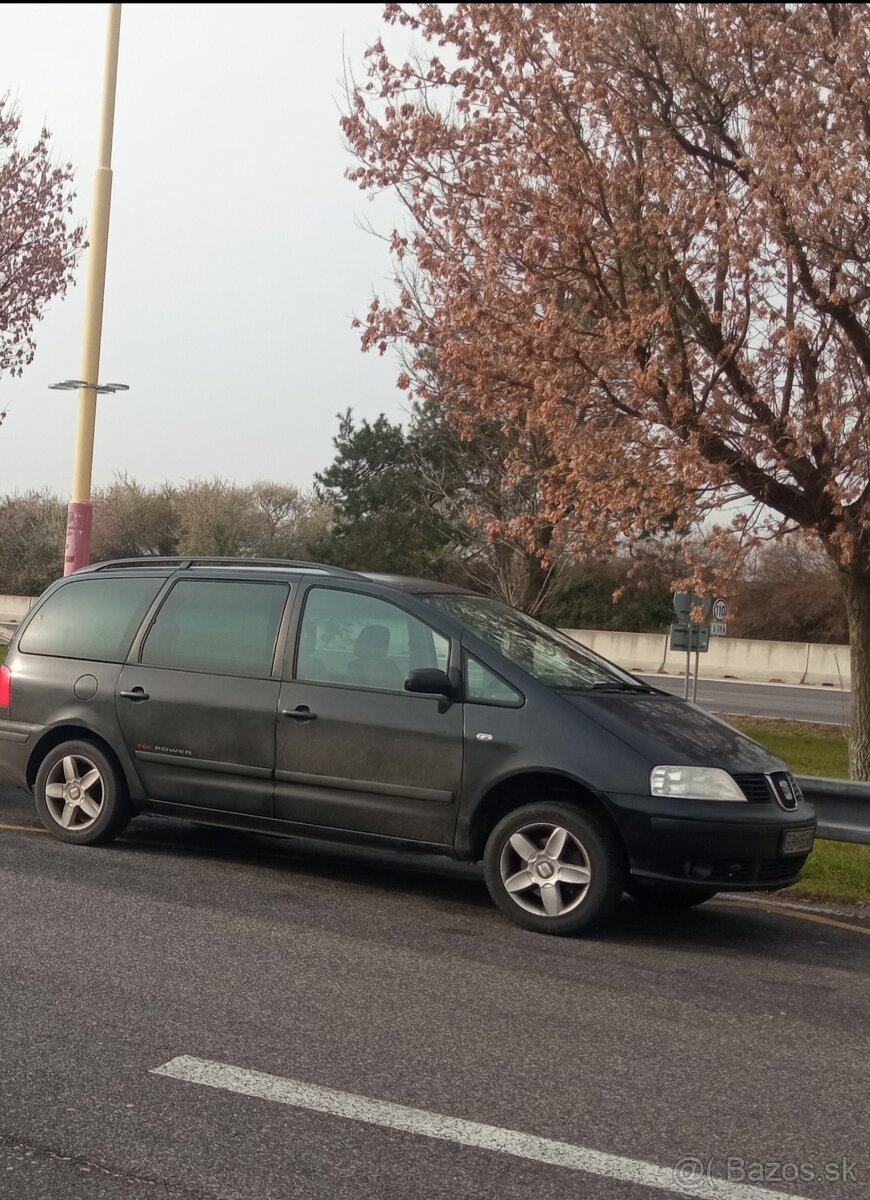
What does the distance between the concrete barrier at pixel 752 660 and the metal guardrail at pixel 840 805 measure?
101 ft

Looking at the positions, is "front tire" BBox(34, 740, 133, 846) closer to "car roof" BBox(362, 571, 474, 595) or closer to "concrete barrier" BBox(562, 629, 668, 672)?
"car roof" BBox(362, 571, 474, 595)

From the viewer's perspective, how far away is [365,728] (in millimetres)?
6816

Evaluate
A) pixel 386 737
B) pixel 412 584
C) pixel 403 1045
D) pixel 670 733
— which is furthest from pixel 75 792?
pixel 403 1045

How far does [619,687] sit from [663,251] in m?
5.87

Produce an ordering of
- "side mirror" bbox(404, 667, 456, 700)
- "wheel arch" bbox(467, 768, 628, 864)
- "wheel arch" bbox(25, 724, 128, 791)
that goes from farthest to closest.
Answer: "wheel arch" bbox(25, 724, 128, 791)
"side mirror" bbox(404, 667, 456, 700)
"wheel arch" bbox(467, 768, 628, 864)

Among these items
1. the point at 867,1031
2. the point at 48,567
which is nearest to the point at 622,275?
the point at 867,1031

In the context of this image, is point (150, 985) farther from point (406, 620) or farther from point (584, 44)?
point (584, 44)

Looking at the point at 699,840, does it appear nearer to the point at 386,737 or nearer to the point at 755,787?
the point at 755,787

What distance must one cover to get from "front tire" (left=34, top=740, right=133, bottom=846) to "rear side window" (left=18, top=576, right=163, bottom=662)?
0.59 meters

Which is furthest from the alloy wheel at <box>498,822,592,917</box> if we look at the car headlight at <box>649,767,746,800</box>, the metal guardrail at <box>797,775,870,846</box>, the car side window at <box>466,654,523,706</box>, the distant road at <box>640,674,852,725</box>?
the distant road at <box>640,674,852,725</box>

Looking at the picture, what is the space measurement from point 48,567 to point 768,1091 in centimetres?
5722

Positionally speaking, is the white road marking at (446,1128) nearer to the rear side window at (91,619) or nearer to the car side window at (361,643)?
the car side window at (361,643)

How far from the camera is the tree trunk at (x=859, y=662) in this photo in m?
13.5

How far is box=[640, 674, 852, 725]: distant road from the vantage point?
26.5 metres
